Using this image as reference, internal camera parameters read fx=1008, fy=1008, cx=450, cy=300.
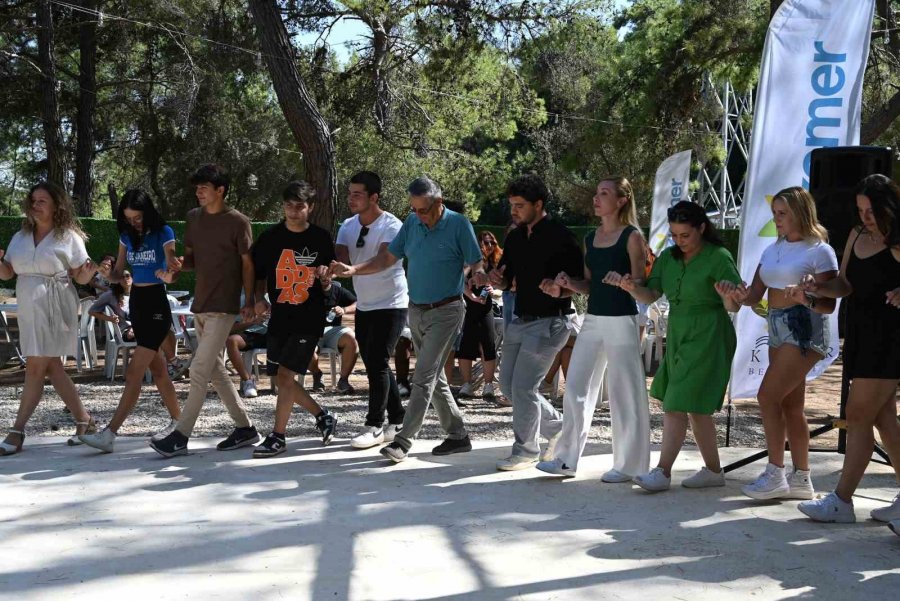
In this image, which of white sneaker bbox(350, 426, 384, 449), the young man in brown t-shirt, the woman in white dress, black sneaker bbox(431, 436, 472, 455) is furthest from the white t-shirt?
the woman in white dress

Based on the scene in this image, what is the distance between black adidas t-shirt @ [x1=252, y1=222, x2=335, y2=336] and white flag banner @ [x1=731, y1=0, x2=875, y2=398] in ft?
9.20

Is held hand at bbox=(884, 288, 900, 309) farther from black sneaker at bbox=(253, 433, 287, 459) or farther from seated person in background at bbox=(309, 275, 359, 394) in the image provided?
seated person in background at bbox=(309, 275, 359, 394)

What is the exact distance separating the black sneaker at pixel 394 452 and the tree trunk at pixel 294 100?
614 cm

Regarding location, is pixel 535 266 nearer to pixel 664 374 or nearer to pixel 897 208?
pixel 664 374

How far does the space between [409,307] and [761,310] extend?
2.23 m

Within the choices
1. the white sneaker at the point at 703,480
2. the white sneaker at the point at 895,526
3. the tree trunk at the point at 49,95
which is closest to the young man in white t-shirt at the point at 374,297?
the white sneaker at the point at 703,480

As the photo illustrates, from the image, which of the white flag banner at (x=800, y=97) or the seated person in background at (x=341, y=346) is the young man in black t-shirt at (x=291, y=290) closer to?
the white flag banner at (x=800, y=97)

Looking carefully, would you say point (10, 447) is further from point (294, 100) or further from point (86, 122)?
point (86, 122)

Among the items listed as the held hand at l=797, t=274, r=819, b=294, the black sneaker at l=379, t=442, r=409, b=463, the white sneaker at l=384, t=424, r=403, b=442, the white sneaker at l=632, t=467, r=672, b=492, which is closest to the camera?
the held hand at l=797, t=274, r=819, b=294

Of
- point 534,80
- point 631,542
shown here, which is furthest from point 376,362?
point 534,80

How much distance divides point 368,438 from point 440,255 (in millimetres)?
1368

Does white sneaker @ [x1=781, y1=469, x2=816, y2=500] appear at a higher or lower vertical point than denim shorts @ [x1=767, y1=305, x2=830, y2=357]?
lower

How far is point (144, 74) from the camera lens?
88.6 feet

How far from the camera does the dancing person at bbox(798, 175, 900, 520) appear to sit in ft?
15.4
